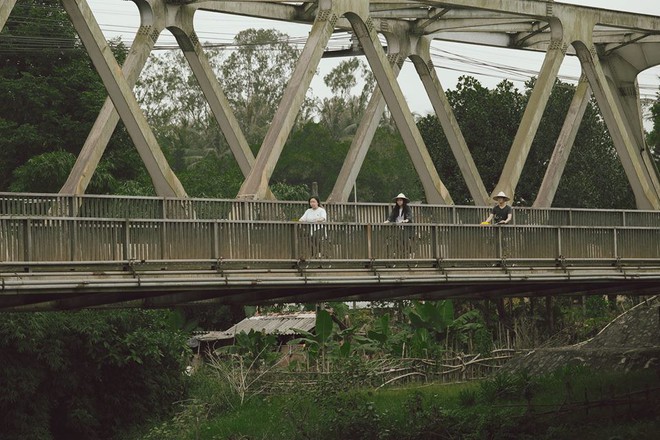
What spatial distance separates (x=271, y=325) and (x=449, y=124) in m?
25.2

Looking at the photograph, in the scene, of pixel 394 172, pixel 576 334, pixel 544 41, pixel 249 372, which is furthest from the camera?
pixel 394 172

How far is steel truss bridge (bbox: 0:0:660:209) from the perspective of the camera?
27.6 m

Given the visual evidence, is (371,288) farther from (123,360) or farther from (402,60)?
(123,360)

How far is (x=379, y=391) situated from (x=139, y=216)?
1878 centimetres

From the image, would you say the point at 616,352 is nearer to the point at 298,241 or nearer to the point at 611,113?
the point at 611,113

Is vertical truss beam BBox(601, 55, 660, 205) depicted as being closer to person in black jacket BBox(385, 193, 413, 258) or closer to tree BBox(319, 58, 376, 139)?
person in black jacket BBox(385, 193, 413, 258)

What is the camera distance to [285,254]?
2503 cm

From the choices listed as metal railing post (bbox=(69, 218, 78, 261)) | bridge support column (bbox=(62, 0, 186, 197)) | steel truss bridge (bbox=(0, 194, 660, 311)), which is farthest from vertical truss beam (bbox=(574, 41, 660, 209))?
metal railing post (bbox=(69, 218, 78, 261))

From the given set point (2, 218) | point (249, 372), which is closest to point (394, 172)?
point (249, 372)

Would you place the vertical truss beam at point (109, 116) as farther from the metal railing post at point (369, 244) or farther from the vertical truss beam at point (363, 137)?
the metal railing post at point (369, 244)

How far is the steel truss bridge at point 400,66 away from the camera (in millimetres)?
27578

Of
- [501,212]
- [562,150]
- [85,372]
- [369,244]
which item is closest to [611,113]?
[562,150]

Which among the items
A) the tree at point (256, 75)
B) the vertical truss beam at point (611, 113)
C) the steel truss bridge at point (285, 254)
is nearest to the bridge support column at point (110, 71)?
the steel truss bridge at point (285, 254)

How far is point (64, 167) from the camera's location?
51094 millimetres
